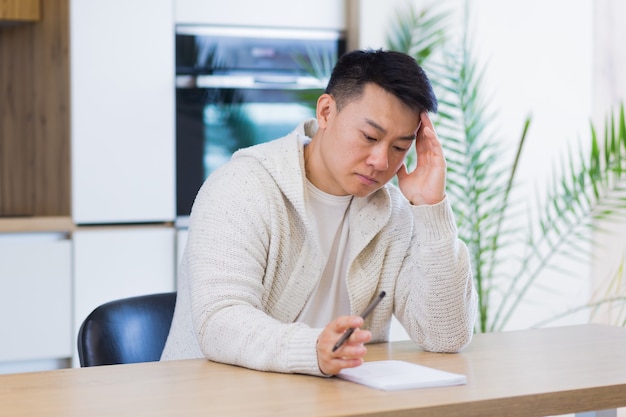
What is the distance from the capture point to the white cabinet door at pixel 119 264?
3332 mm

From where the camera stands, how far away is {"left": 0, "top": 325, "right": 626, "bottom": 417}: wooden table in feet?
4.44

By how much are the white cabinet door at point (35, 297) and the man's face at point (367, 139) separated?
5.17 feet

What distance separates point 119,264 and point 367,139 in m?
1.68

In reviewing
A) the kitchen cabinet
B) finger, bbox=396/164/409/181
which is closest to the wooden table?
finger, bbox=396/164/409/181

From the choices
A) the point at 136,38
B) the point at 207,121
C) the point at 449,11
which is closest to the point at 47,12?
the point at 136,38

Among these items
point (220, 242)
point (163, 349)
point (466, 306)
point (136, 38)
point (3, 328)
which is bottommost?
point (3, 328)

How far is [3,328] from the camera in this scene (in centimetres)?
323

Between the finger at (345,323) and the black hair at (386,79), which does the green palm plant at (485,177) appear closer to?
the black hair at (386,79)

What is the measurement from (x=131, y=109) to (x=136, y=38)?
0.78ft

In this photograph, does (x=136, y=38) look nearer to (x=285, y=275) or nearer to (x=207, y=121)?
(x=207, y=121)

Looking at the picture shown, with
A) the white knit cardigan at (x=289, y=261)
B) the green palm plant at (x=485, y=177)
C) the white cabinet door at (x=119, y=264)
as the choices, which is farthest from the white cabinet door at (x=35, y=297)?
the white knit cardigan at (x=289, y=261)

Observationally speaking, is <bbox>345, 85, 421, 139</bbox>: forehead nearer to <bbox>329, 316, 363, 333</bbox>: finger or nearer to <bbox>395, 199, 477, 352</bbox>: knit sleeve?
<bbox>395, 199, 477, 352</bbox>: knit sleeve

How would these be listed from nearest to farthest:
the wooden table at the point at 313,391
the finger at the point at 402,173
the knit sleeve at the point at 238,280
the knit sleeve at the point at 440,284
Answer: the wooden table at the point at 313,391
the knit sleeve at the point at 238,280
the knit sleeve at the point at 440,284
the finger at the point at 402,173

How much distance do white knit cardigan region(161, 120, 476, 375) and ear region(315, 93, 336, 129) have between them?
7 centimetres
